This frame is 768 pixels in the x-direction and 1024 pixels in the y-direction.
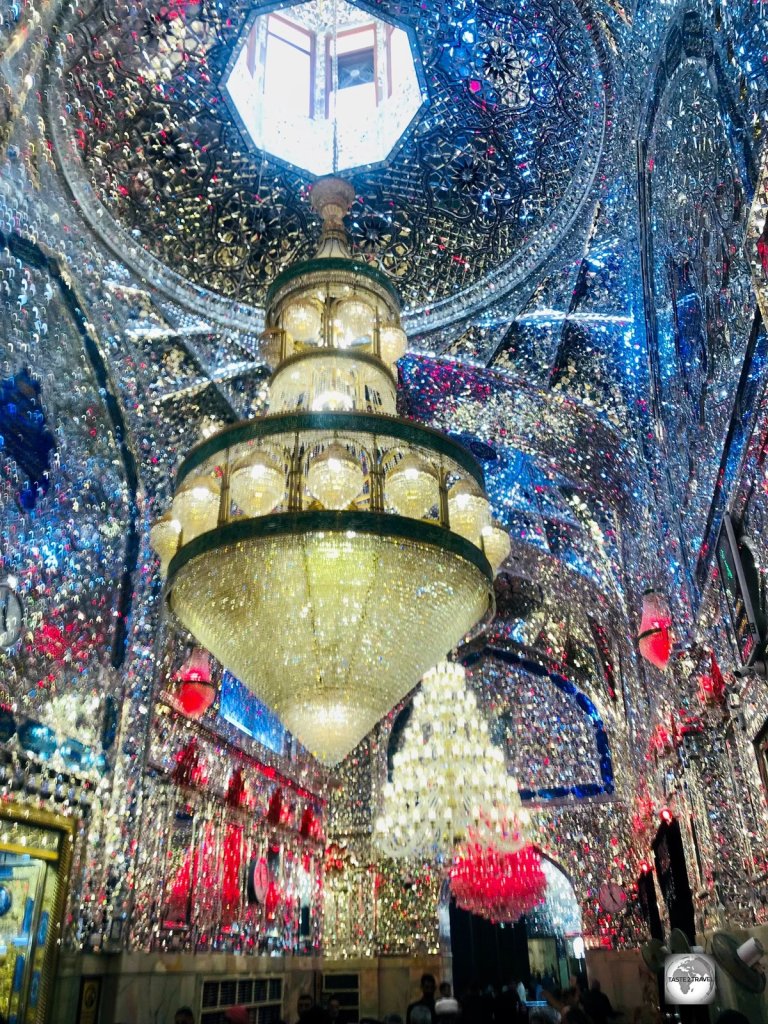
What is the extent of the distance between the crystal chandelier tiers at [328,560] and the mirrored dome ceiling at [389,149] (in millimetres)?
3008

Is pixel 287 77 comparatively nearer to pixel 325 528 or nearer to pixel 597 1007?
pixel 325 528

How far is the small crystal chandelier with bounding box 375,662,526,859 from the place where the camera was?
7188 mm

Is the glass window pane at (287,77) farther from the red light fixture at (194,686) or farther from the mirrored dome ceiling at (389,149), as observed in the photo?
the red light fixture at (194,686)

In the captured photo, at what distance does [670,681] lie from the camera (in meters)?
6.41

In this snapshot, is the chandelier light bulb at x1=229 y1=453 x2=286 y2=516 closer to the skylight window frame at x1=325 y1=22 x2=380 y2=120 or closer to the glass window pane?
the glass window pane

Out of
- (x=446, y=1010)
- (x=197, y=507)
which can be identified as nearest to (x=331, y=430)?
(x=197, y=507)

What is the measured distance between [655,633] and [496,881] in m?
4.22

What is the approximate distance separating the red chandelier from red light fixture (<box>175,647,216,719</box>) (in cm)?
337

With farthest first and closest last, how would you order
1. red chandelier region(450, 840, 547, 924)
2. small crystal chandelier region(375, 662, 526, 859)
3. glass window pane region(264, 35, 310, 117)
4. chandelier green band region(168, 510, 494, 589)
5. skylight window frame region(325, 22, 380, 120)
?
red chandelier region(450, 840, 547, 924), small crystal chandelier region(375, 662, 526, 859), skylight window frame region(325, 22, 380, 120), glass window pane region(264, 35, 310, 117), chandelier green band region(168, 510, 494, 589)

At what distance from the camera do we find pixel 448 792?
7.27 metres

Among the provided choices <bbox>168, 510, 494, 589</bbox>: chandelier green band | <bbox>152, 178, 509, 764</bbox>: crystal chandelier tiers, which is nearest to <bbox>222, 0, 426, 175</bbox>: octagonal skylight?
<bbox>152, 178, 509, 764</bbox>: crystal chandelier tiers

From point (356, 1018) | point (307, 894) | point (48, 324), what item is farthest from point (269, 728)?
point (48, 324)

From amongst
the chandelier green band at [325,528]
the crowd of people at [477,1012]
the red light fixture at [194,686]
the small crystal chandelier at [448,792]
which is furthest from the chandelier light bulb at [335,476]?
the small crystal chandelier at [448,792]

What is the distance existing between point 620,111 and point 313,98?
287 cm
